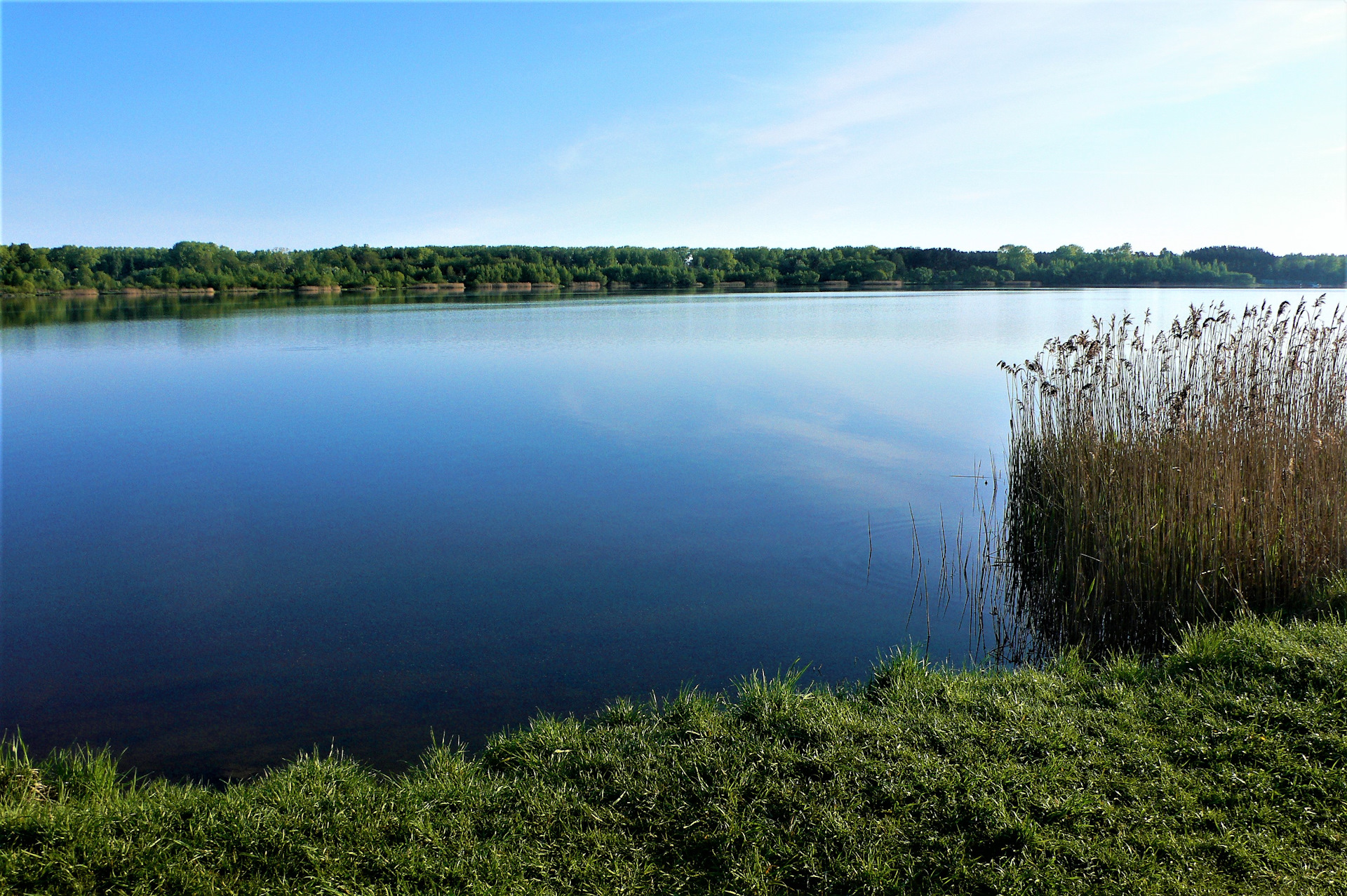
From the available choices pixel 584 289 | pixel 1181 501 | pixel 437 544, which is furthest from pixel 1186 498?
pixel 584 289

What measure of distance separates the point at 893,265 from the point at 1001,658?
72.1 metres

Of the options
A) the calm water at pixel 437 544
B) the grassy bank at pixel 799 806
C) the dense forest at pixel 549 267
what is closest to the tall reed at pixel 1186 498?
the calm water at pixel 437 544

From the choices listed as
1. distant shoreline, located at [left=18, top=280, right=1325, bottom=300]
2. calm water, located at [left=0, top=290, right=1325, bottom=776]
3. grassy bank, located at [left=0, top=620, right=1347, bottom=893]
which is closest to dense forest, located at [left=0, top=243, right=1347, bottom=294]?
distant shoreline, located at [left=18, top=280, right=1325, bottom=300]

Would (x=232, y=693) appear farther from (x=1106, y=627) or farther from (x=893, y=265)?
(x=893, y=265)

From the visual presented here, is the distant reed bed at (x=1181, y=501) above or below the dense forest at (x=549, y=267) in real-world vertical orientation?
below

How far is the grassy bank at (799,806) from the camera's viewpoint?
242cm

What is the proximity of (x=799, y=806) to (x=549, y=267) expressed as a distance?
266ft

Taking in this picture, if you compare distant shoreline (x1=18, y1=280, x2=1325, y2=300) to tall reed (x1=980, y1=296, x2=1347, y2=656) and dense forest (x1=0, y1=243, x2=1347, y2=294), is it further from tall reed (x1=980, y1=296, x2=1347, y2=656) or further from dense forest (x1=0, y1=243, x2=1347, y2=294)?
tall reed (x1=980, y1=296, x2=1347, y2=656)

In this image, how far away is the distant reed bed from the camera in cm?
475

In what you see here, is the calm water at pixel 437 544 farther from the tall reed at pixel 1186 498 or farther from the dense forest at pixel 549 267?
the dense forest at pixel 549 267

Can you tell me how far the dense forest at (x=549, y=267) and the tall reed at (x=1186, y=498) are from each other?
144 feet

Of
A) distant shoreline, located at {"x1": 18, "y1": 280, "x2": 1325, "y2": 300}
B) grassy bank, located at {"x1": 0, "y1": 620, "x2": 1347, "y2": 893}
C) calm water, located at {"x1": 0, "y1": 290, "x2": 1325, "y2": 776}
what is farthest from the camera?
distant shoreline, located at {"x1": 18, "y1": 280, "x2": 1325, "y2": 300}

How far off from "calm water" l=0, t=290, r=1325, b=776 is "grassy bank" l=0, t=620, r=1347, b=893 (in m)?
0.80

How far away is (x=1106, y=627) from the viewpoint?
504cm
